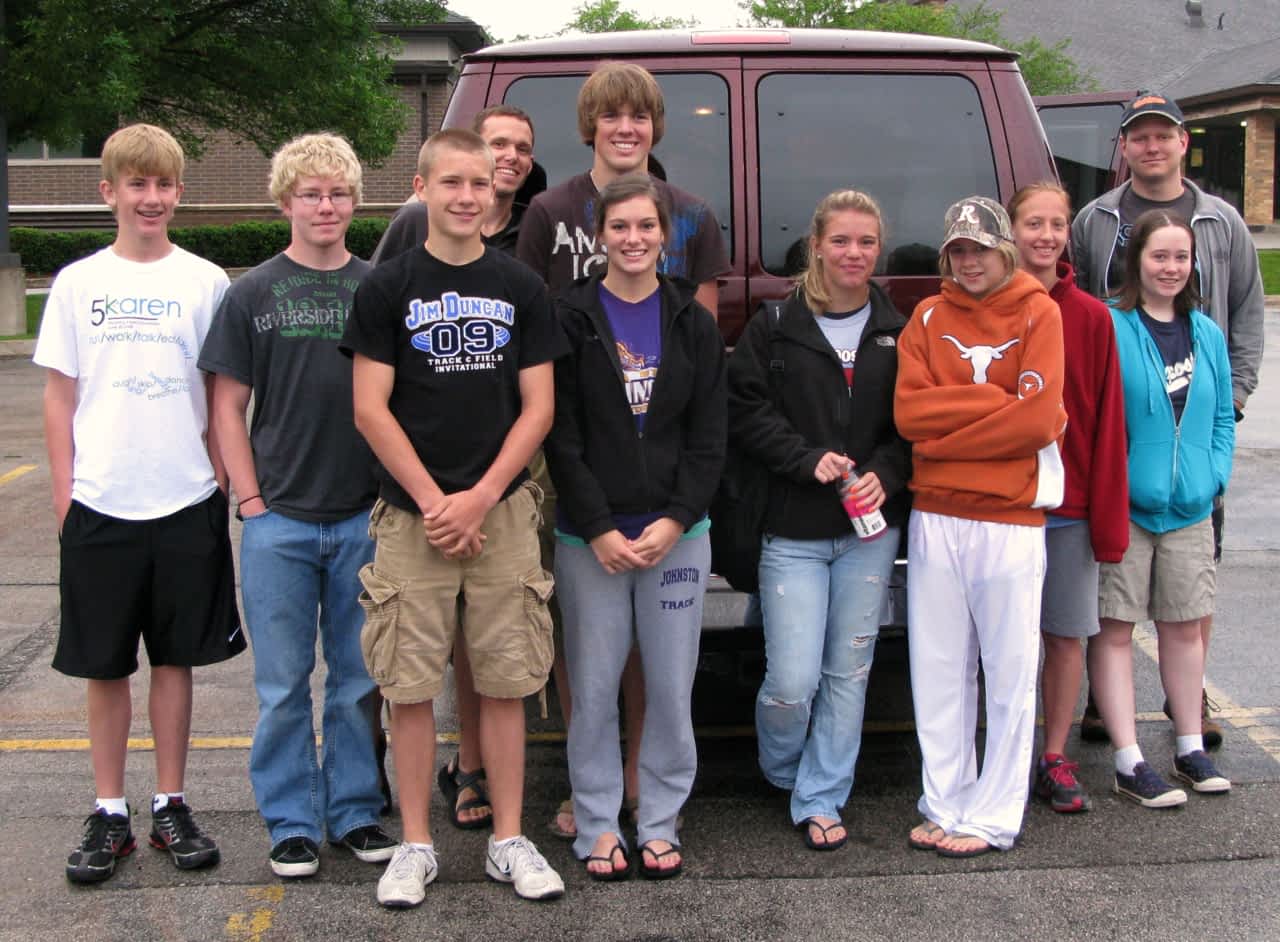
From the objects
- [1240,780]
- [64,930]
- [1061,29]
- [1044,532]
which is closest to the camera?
[64,930]

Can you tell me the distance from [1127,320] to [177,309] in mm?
2751

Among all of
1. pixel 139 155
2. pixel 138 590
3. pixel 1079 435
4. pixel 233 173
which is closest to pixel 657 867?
pixel 138 590

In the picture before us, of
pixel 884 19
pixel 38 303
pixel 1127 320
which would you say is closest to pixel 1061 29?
pixel 884 19

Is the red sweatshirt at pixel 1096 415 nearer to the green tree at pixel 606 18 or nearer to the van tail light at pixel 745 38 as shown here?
the van tail light at pixel 745 38

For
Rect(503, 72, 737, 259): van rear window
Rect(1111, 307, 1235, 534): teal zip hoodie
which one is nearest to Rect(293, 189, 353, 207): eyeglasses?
Rect(503, 72, 737, 259): van rear window

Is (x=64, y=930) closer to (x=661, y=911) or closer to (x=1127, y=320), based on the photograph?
(x=661, y=911)

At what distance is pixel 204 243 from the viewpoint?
84.1 feet

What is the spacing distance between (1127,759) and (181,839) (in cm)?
277

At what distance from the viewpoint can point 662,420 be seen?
143 inches

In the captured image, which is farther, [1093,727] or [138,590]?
[1093,727]

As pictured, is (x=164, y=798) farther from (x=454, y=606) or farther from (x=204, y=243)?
(x=204, y=243)

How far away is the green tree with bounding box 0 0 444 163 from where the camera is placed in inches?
617

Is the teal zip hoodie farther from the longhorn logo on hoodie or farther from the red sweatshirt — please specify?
the longhorn logo on hoodie

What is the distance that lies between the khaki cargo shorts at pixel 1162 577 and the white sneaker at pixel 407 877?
2.13 meters
